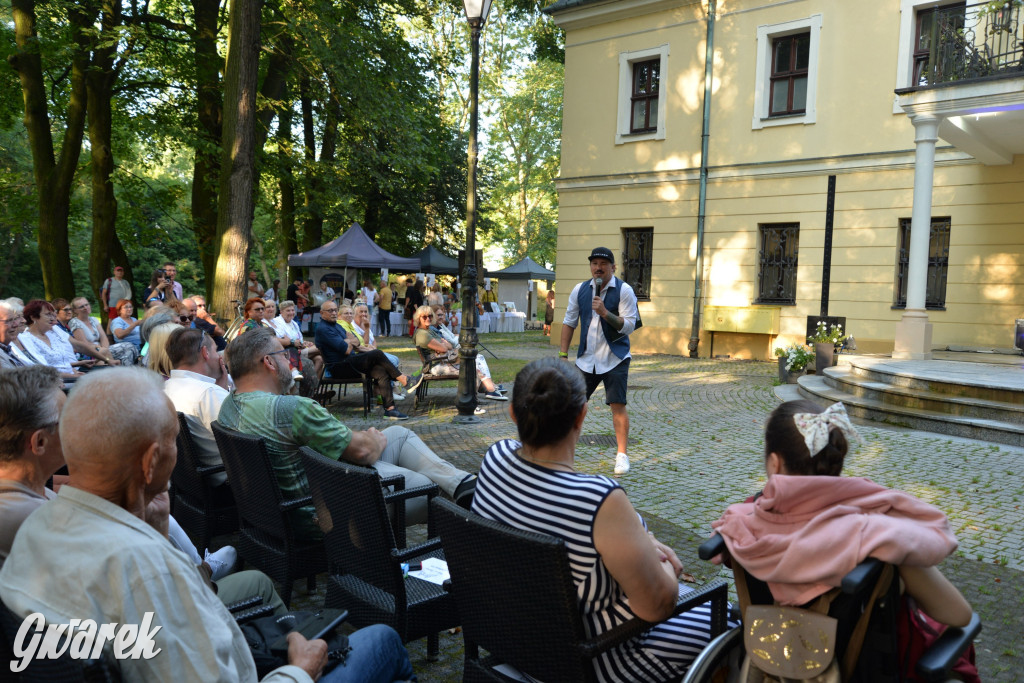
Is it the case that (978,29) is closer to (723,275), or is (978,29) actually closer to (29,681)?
(723,275)

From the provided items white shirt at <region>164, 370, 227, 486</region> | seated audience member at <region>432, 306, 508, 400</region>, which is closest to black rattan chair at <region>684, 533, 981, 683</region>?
white shirt at <region>164, 370, 227, 486</region>

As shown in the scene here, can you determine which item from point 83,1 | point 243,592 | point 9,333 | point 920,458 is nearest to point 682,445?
point 920,458

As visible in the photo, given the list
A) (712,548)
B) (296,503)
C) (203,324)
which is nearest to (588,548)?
(712,548)

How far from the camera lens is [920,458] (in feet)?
25.0

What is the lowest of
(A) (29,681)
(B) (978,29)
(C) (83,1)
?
(A) (29,681)

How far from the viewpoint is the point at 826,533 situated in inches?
79.9

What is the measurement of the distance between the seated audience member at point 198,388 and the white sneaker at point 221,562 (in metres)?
0.79

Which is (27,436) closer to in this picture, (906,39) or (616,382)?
(616,382)

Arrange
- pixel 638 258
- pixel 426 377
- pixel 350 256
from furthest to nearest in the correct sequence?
pixel 350 256 → pixel 638 258 → pixel 426 377

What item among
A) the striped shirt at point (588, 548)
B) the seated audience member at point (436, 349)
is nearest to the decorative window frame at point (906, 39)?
the seated audience member at point (436, 349)

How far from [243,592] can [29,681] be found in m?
1.26

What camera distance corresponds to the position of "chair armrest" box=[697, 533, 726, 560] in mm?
2229

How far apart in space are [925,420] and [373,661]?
897cm

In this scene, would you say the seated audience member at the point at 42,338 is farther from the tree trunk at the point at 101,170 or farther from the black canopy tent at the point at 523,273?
the black canopy tent at the point at 523,273
